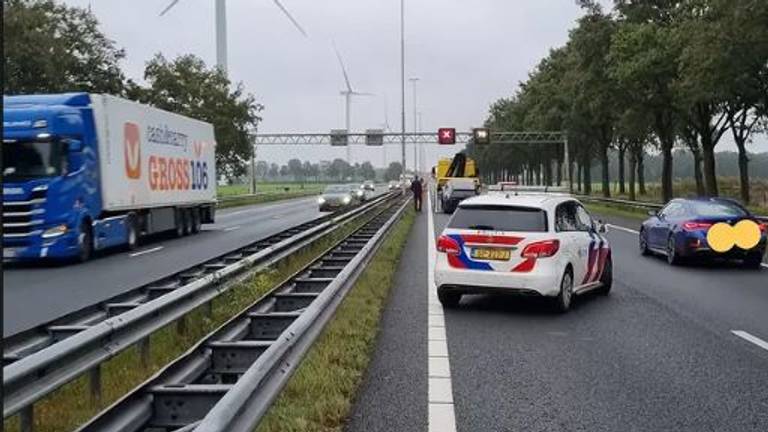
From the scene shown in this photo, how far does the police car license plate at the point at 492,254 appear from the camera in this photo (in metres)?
11.2

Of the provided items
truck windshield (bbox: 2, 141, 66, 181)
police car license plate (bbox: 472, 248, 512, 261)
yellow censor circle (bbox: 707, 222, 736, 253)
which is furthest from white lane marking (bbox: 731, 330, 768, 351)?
truck windshield (bbox: 2, 141, 66, 181)

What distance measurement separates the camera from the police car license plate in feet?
36.8

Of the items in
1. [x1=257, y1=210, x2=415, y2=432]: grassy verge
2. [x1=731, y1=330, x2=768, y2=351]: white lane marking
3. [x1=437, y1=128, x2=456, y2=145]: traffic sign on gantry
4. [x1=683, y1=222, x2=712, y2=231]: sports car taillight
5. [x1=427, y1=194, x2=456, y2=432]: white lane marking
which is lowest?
[x1=731, y1=330, x2=768, y2=351]: white lane marking

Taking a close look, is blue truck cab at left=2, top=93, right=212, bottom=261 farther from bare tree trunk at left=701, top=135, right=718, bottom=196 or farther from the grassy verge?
bare tree trunk at left=701, top=135, right=718, bottom=196

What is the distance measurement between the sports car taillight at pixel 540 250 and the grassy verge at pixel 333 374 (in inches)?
79.2

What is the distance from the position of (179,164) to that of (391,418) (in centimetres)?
2113

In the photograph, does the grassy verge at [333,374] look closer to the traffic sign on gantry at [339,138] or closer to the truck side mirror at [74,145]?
the truck side mirror at [74,145]

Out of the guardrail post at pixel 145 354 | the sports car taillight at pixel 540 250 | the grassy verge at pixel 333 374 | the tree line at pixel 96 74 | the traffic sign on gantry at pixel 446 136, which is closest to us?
the grassy verge at pixel 333 374

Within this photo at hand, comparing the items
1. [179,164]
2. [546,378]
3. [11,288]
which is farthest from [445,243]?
[179,164]

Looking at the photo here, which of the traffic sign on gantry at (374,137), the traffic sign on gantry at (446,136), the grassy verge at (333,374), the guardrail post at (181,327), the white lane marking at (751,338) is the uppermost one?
the traffic sign on gantry at (374,137)

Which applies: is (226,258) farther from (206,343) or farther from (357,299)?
(206,343)

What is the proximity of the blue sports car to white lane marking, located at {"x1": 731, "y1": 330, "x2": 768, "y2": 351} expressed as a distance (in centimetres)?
737

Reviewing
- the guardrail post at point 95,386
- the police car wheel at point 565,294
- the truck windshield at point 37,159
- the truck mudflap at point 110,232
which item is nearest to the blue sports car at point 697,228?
the police car wheel at point 565,294

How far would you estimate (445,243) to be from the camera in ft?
38.4
